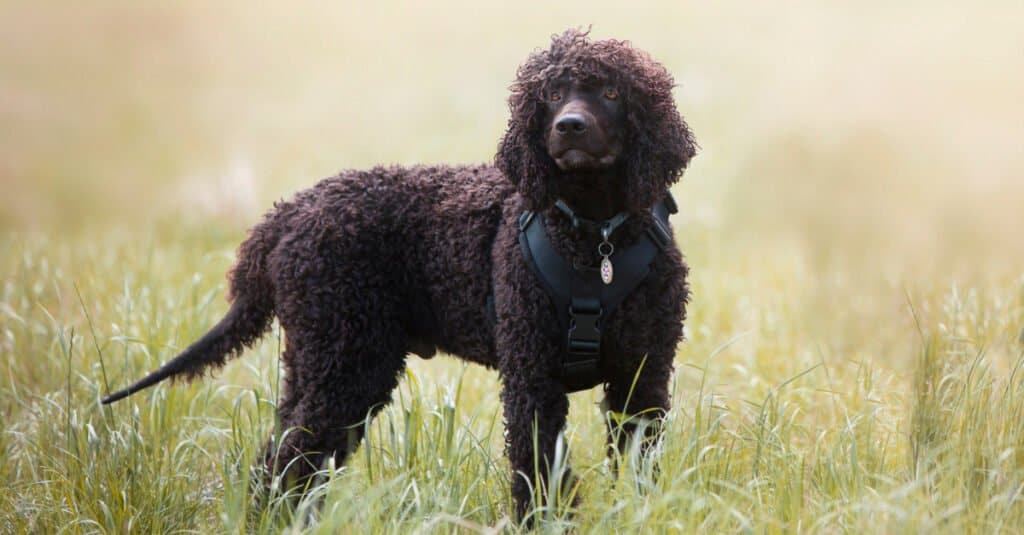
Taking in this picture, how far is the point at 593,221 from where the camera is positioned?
3.61 metres

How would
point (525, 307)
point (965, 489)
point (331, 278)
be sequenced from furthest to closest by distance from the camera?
point (331, 278), point (525, 307), point (965, 489)

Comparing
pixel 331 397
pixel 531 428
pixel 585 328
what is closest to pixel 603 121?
pixel 585 328

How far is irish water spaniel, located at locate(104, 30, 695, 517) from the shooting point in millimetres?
3518

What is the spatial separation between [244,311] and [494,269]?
1.16 meters

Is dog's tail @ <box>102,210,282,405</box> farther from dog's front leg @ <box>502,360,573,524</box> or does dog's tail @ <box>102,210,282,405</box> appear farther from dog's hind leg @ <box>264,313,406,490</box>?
dog's front leg @ <box>502,360,573,524</box>

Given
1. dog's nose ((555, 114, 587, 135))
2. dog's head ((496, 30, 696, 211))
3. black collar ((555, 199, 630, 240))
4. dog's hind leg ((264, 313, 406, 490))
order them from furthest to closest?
dog's hind leg ((264, 313, 406, 490)) → black collar ((555, 199, 630, 240)) → dog's head ((496, 30, 696, 211)) → dog's nose ((555, 114, 587, 135))

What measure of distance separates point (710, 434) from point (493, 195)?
123 centimetres

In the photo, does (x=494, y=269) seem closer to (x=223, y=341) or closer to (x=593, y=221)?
(x=593, y=221)

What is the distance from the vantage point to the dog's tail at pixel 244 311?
13.6 feet

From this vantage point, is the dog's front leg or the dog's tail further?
the dog's tail

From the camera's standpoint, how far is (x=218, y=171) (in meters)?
10.8

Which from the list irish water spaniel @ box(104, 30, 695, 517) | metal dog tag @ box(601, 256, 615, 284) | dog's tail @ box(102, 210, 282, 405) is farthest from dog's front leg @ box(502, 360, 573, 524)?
dog's tail @ box(102, 210, 282, 405)

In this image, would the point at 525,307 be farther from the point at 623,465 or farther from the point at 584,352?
the point at 623,465

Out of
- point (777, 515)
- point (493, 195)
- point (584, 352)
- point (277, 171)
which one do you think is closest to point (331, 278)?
point (493, 195)
